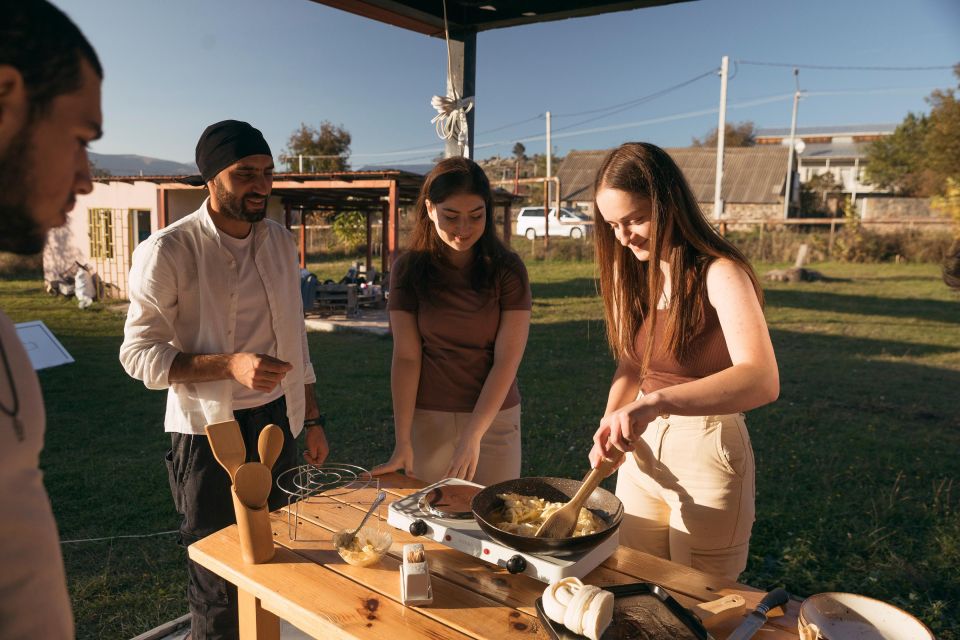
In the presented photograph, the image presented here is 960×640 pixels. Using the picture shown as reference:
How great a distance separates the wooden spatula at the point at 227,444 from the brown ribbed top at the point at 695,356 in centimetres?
118

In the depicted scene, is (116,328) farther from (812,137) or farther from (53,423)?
(812,137)

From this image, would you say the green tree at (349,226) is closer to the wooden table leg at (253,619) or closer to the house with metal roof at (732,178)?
the house with metal roof at (732,178)

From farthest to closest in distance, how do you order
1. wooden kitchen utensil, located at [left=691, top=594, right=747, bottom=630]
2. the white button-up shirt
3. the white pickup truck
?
the white pickup truck → the white button-up shirt → wooden kitchen utensil, located at [left=691, top=594, right=747, bottom=630]

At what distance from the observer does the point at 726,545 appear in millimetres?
1862

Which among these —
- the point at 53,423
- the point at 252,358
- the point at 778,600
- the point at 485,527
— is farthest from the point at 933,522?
the point at 53,423

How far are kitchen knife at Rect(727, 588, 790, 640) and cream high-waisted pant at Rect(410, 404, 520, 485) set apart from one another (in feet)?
3.84

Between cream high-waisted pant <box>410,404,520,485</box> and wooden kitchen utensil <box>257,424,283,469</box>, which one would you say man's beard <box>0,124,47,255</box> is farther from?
cream high-waisted pant <box>410,404,520,485</box>

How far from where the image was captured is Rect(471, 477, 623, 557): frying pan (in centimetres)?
149

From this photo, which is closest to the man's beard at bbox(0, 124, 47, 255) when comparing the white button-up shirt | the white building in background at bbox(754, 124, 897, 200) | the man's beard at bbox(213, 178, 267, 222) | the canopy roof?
the white button-up shirt

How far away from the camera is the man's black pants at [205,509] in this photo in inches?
89.0

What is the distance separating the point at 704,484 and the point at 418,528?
80 centimetres

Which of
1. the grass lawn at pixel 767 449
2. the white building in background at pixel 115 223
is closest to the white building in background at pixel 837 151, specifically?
the grass lawn at pixel 767 449

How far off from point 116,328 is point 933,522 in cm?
1098

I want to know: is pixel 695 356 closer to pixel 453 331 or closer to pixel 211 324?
pixel 453 331
